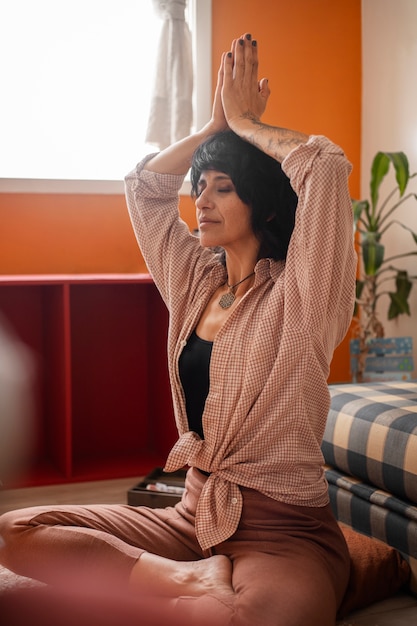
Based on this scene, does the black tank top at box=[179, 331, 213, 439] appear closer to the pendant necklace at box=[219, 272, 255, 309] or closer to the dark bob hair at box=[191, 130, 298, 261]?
the pendant necklace at box=[219, 272, 255, 309]

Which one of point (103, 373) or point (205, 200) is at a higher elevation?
point (205, 200)

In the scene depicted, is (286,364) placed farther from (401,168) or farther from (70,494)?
(401,168)

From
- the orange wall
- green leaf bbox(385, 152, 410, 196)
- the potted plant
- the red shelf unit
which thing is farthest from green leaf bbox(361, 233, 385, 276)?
the red shelf unit

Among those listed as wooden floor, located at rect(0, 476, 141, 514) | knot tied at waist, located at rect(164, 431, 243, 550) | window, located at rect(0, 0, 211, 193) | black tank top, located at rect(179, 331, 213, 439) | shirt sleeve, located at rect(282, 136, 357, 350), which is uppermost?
window, located at rect(0, 0, 211, 193)

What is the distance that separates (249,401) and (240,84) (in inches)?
27.9

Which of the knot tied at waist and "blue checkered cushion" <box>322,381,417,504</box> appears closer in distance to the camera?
the knot tied at waist

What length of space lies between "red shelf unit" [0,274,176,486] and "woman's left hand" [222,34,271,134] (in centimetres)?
156

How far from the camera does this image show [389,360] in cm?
352

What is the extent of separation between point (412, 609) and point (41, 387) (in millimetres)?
1920

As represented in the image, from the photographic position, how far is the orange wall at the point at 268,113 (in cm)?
350

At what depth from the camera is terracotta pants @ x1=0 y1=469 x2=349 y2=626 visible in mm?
1459

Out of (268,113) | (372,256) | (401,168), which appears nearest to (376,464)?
(372,256)

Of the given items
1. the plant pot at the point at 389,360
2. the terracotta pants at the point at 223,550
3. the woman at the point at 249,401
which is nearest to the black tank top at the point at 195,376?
the woman at the point at 249,401

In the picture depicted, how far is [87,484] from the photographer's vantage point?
3.01 metres
